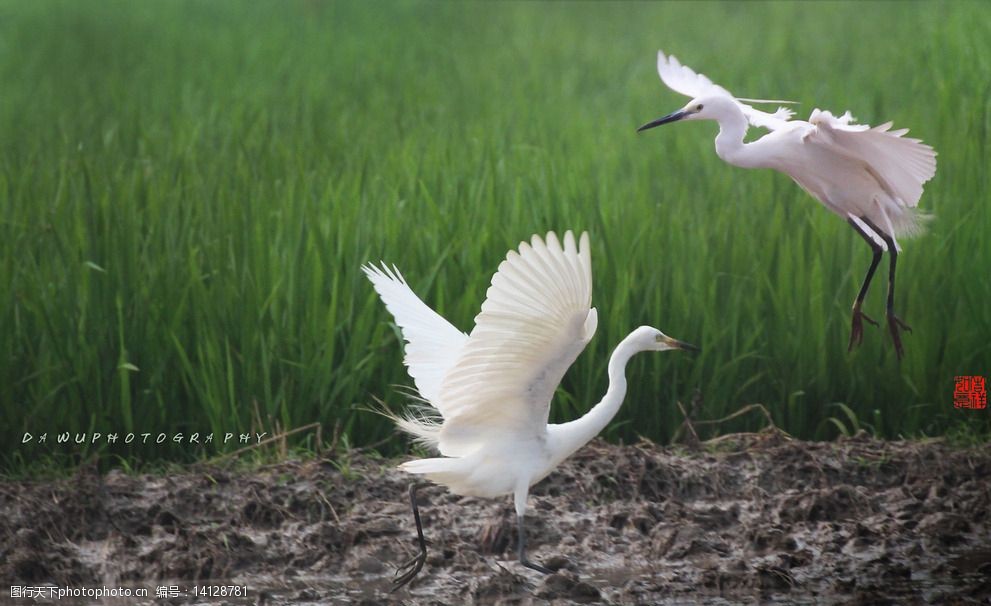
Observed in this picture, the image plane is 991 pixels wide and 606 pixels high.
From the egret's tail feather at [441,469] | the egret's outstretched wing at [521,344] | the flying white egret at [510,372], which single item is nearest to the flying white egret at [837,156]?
the flying white egret at [510,372]

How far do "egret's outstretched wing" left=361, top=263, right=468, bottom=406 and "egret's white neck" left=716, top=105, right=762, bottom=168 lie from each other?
1.03 m

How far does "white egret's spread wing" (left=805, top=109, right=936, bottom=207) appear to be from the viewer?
4.18 meters

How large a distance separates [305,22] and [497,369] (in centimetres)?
807

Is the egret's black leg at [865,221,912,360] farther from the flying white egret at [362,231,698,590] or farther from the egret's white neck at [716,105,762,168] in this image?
the flying white egret at [362,231,698,590]

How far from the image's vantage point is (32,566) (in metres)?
4.18

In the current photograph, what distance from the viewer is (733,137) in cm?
429

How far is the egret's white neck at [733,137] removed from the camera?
4.28 m

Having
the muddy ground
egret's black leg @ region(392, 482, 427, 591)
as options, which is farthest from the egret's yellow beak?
egret's black leg @ region(392, 482, 427, 591)

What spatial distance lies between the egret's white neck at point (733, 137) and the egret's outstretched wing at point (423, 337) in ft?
3.38

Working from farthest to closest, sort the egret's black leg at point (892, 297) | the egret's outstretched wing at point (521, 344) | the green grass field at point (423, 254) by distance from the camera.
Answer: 1. the green grass field at point (423, 254)
2. the egret's black leg at point (892, 297)
3. the egret's outstretched wing at point (521, 344)

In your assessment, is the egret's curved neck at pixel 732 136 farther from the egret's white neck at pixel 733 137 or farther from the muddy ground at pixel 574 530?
the muddy ground at pixel 574 530

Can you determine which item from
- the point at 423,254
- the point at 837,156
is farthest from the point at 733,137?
the point at 423,254

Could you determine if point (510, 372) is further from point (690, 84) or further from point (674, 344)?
point (690, 84)

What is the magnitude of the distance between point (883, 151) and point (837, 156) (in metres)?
0.15
